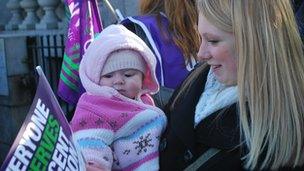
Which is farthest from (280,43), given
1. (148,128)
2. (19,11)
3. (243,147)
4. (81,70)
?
(19,11)

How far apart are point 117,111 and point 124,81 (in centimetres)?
18

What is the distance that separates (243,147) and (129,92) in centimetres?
86

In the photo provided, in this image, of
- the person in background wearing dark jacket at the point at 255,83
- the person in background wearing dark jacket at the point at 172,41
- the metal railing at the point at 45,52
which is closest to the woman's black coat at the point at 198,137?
the person in background wearing dark jacket at the point at 255,83

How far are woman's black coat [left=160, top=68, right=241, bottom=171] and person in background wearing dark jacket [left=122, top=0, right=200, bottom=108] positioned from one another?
71 cm

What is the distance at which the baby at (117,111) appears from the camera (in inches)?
86.1

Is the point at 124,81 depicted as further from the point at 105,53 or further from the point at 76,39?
the point at 76,39

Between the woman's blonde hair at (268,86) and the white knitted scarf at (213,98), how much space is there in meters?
0.13

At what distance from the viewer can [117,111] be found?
7.54ft

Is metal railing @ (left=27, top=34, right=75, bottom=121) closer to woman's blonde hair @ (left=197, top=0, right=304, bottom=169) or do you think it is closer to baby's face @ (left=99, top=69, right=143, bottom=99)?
baby's face @ (left=99, top=69, right=143, bottom=99)

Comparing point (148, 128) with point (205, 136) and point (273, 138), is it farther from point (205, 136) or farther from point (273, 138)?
point (273, 138)

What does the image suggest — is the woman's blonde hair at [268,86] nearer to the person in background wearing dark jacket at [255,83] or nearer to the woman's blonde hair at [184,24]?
the person in background wearing dark jacket at [255,83]

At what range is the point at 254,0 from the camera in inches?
65.6

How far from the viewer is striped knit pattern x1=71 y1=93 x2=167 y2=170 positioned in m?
2.17

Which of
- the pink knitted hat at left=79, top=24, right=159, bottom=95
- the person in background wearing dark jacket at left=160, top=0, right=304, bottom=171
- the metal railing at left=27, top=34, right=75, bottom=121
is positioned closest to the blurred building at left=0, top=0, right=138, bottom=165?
the metal railing at left=27, top=34, right=75, bottom=121
